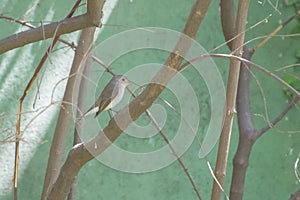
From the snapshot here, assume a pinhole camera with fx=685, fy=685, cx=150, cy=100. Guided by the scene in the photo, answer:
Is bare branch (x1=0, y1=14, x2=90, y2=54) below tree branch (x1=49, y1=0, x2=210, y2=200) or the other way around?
the other way around

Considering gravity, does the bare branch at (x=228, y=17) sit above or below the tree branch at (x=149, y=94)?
above

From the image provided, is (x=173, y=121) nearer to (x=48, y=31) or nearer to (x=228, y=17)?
(x=228, y=17)

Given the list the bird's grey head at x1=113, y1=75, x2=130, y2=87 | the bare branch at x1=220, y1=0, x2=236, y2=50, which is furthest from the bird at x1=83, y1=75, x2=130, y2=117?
the bare branch at x1=220, y1=0, x2=236, y2=50

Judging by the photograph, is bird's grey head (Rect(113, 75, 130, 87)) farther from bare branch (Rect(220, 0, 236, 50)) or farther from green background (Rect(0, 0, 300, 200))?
bare branch (Rect(220, 0, 236, 50))

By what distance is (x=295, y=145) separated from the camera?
12.5 feet

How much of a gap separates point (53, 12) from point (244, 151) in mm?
1122

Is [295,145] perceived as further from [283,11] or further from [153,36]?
[153,36]

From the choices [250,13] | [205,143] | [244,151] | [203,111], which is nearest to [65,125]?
[244,151]

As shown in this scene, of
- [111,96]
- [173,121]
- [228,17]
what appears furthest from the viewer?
[173,121]

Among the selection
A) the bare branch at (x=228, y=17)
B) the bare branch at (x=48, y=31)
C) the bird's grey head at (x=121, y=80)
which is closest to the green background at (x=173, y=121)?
the bare branch at (x=228, y=17)

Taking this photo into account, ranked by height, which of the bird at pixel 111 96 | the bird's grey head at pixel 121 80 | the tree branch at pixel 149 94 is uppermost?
the bird's grey head at pixel 121 80

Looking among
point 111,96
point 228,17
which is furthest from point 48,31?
point 228,17

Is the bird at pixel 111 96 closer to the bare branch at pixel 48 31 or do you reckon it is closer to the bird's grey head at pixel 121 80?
the bird's grey head at pixel 121 80

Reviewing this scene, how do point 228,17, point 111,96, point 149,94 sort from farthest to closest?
point 228,17 < point 111,96 < point 149,94
